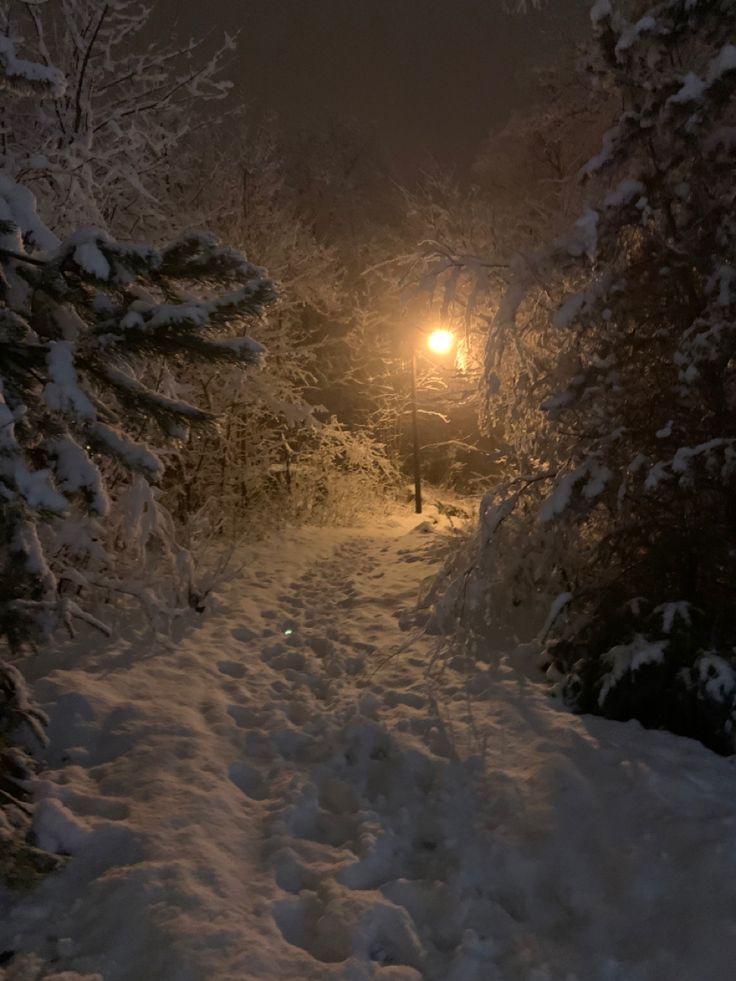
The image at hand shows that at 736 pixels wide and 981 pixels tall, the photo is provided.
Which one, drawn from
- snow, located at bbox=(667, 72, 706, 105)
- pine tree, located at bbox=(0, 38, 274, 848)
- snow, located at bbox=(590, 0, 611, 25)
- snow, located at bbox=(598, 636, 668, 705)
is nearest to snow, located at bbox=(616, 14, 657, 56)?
snow, located at bbox=(590, 0, 611, 25)

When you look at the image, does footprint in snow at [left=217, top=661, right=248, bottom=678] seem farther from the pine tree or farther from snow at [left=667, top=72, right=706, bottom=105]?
snow at [left=667, top=72, right=706, bottom=105]

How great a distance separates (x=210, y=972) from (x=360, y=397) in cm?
1485

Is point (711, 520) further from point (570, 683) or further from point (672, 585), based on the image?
point (570, 683)

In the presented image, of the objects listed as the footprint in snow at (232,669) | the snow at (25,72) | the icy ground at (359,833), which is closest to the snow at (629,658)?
the icy ground at (359,833)

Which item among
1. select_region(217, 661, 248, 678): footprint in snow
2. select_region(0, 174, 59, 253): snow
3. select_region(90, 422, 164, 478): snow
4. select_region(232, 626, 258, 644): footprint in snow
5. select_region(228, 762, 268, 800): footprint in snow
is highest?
select_region(0, 174, 59, 253): snow

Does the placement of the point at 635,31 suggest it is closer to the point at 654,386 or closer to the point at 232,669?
the point at 654,386

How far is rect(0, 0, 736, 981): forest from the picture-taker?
2.98 metres

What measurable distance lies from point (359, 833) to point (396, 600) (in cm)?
427

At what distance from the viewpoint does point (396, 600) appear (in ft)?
26.5

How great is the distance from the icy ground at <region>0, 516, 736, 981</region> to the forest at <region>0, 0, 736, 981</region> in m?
0.02

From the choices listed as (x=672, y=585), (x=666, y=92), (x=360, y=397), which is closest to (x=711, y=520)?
(x=672, y=585)

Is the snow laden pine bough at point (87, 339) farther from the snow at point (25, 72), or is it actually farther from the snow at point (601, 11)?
the snow at point (601, 11)

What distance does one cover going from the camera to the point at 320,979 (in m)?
2.80

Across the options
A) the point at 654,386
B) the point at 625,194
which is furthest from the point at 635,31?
the point at 654,386
